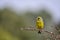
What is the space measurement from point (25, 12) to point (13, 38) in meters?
11.3

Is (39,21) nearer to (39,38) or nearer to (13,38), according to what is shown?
(39,38)

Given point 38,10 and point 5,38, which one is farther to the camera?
point 38,10

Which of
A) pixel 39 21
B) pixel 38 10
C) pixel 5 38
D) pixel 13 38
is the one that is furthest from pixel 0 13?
pixel 39 21

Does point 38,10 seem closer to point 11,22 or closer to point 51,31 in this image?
point 11,22

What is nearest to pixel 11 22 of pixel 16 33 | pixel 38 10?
pixel 16 33

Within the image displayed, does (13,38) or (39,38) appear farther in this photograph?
(13,38)

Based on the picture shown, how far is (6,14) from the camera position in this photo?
1583cm

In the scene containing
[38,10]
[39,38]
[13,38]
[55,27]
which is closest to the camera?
[55,27]

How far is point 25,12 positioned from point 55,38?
67.6 feet

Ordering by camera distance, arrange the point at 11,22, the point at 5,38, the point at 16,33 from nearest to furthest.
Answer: the point at 5,38 → the point at 16,33 → the point at 11,22

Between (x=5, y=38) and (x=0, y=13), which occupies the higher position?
(x=0, y=13)

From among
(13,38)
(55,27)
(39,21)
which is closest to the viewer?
(55,27)

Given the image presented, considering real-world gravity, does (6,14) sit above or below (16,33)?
above

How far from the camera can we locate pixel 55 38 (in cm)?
205
